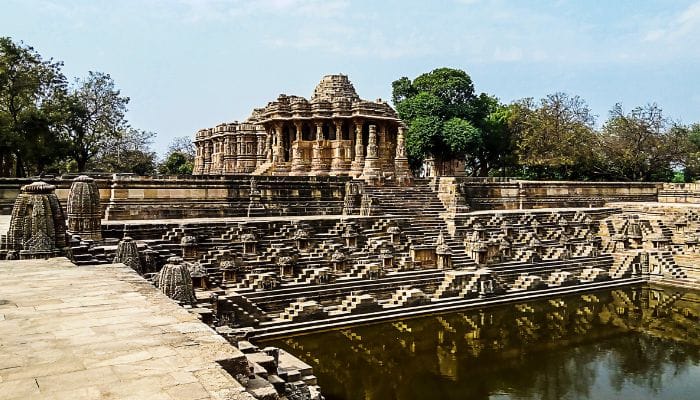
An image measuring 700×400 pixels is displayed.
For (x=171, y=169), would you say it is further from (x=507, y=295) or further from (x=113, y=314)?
(x=113, y=314)

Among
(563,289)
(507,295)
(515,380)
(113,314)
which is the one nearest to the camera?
(113,314)

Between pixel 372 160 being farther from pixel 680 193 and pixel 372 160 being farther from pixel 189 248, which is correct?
pixel 680 193

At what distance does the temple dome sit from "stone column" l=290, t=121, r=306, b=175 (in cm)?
178

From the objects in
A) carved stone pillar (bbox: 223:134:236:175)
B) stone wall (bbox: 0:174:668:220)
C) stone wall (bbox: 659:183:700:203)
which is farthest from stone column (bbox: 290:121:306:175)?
stone wall (bbox: 659:183:700:203)

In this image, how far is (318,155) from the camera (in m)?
25.0

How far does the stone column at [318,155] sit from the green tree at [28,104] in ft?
35.2

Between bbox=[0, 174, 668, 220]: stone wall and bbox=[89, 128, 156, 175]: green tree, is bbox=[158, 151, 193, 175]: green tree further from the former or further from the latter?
bbox=[0, 174, 668, 220]: stone wall

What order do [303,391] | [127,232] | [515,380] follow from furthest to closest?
[127,232] → [515,380] → [303,391]

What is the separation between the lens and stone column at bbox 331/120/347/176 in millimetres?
24578

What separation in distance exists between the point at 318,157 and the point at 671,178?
25365 mm

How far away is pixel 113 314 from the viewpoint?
587 centimetres

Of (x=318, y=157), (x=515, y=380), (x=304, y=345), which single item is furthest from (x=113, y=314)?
(x=318, y=157)

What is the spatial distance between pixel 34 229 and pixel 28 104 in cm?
1612

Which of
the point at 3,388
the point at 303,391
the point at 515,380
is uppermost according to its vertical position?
the point at 3,388
